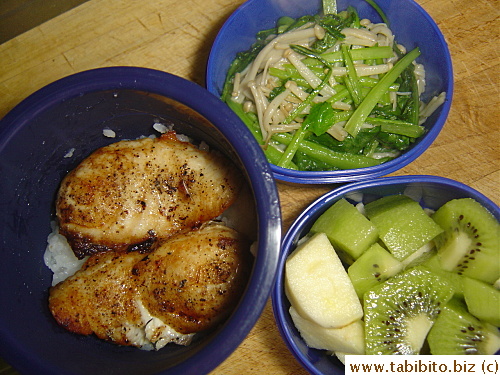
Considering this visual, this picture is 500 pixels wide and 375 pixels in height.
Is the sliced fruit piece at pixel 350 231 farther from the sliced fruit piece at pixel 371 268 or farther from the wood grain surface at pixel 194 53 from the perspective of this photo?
the wood grain surface at pixel 194 53

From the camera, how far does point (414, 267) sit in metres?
1.46

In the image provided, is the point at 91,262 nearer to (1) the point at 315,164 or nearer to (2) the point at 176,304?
(2) the point at 176,304

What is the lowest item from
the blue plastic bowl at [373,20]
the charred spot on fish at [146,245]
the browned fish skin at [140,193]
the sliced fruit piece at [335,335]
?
the sliced fruit piece at [335,335]

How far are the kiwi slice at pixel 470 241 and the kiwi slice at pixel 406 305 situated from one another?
0.32ft

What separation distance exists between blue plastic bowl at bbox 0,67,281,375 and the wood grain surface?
52 cm

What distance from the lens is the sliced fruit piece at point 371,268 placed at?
1.42 m

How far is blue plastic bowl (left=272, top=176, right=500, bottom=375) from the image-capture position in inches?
57.0

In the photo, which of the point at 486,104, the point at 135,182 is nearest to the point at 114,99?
the point at 135,182

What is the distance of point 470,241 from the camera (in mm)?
1446

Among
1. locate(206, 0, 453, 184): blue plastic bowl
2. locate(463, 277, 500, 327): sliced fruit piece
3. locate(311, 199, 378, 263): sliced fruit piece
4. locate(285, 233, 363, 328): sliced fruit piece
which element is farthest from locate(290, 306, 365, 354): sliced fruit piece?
locate(206, 0, 453, 184): blue plastic bowl

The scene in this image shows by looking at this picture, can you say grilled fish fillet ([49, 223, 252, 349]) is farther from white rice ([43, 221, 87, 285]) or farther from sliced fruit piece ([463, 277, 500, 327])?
sliced fruit piece ([463, 277, 500, 327])

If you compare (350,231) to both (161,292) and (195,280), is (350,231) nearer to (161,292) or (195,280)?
(195,280)

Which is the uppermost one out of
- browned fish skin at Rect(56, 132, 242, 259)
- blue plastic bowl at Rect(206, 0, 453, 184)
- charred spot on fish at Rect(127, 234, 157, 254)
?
blue plastic bowl at Rect(206, 0, 453, 184)

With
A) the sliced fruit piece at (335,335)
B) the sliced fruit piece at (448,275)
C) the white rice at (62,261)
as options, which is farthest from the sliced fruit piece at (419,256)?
the white rice at (62,261)
